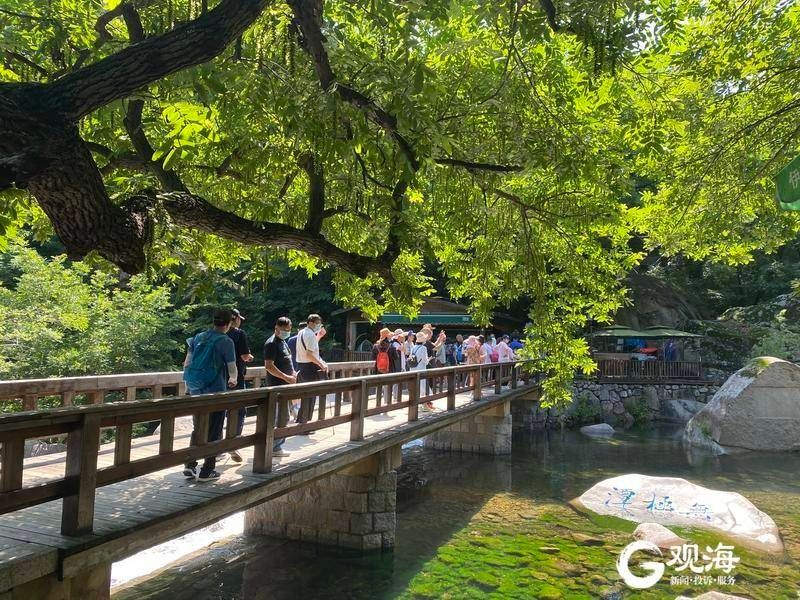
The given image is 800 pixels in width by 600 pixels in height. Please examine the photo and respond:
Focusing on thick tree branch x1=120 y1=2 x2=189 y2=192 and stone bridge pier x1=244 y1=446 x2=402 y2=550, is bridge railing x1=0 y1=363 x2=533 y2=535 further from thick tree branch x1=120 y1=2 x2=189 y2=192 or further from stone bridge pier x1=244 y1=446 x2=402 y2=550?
thick tree branch x1=120 y1=2 x2=189 y2=192

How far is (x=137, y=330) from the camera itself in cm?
1505

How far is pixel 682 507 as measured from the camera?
1125 cm

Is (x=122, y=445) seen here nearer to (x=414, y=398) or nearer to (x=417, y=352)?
(x=414, y=398)

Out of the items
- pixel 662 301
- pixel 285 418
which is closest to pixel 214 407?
pixel 285 418

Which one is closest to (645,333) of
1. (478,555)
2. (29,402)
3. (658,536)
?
(658,536)

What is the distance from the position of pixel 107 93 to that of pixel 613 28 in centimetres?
403

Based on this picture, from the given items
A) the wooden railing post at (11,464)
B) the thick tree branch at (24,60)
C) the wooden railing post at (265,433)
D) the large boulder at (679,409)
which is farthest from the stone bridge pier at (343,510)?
the large boulder at (679,409)

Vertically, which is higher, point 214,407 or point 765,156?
point 765,156

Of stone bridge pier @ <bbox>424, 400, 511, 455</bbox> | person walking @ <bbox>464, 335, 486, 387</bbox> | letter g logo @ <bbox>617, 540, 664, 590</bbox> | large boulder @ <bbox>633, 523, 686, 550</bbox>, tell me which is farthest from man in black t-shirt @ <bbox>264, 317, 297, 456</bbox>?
stone bridge pier @ <bbox>424, 400, 511, 455</bbox>

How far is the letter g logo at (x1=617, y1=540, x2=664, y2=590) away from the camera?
832 cm

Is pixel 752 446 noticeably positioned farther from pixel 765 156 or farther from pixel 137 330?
pixel 137 330

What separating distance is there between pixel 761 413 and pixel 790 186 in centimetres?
1940

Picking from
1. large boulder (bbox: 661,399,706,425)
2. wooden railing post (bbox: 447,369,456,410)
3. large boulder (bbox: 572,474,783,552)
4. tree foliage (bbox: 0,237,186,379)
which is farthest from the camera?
large boulder (bbox: 661,399,706,425)

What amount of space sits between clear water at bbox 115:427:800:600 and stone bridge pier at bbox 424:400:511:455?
6.95 feet
